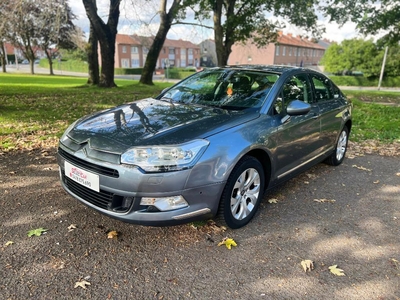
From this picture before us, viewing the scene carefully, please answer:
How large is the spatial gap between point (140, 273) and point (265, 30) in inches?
710

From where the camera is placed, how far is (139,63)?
77.7 meters

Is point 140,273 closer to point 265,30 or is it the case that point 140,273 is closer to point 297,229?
point 297,229

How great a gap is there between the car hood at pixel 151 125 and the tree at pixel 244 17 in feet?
45.8

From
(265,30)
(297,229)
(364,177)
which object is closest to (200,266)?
(297,229)

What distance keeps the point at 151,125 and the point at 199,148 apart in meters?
0.61

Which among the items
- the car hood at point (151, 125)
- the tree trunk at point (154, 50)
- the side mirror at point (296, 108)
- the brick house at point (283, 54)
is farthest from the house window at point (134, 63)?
the side mirror at point (296, 108)

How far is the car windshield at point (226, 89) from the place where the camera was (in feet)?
12.1

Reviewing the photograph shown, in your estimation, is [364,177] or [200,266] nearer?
[200,266]

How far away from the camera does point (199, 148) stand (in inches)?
109

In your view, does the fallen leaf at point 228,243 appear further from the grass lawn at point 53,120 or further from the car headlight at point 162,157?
the grass lawn at point 53,120

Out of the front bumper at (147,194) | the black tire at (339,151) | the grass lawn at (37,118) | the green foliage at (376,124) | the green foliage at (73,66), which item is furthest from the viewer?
the green foliage at (73,66)

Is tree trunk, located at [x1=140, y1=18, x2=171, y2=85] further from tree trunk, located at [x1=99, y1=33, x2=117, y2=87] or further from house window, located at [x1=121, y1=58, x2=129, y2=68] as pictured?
house window, located at [x1=121, y1=58, x2=129, y2=68]

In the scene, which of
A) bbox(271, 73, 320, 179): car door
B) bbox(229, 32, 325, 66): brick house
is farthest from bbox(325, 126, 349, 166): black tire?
bbox(229, 32, 325, 66): brick house

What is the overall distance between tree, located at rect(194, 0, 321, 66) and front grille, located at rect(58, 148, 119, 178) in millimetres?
14810
